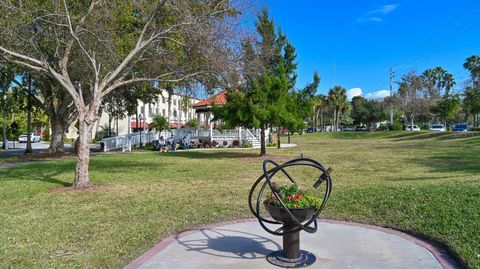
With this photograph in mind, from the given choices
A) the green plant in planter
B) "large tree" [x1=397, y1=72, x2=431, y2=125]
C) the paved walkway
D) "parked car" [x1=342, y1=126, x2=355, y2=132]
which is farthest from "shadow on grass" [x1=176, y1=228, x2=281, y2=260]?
"parked car" [x1=342, y1=126, x2=355, y2=132]

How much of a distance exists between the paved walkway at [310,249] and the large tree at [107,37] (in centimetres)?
607

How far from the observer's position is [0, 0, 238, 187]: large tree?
10.5 meters

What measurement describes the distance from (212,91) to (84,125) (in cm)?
461

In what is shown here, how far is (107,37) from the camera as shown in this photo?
37.1ft

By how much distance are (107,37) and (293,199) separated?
877 centimetres

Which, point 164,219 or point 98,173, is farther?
point 98,173

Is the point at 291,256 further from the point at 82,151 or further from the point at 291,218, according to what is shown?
the point at 82,151

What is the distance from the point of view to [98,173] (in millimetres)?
13977

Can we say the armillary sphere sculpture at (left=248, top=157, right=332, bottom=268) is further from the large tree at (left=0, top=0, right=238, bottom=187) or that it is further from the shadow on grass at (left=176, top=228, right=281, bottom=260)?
the large tree at (left=0, top=0, right=238, bottom=187)

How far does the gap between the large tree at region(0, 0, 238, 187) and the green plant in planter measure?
7.11m

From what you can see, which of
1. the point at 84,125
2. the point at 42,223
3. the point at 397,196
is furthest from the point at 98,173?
the point at 397,196

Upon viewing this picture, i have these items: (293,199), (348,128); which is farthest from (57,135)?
(348,128)

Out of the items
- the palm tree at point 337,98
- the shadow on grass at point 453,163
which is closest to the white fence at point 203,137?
the shadow on grass at point 453,163

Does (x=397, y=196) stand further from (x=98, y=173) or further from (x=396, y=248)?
(x=98, y=173)
